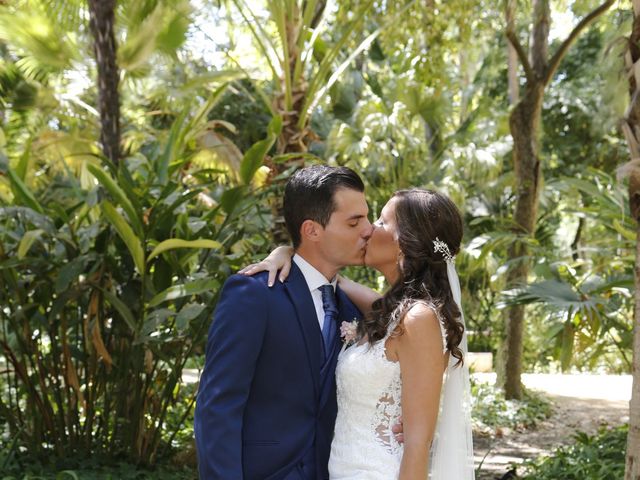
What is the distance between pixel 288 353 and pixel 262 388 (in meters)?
0.13

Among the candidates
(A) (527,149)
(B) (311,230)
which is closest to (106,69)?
(A) (527,149)

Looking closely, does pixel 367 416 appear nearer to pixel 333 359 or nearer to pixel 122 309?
pixel 333 359

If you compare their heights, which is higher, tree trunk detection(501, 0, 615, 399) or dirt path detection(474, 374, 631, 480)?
tree trunk detection(501, 0, 615, 399)

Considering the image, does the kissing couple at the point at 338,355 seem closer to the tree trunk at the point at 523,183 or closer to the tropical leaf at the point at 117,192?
the tropical leaf at the point at 117,192

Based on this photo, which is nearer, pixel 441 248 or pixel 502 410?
pixel 441 248

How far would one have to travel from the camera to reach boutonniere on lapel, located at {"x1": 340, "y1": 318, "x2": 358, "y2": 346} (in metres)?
2.74

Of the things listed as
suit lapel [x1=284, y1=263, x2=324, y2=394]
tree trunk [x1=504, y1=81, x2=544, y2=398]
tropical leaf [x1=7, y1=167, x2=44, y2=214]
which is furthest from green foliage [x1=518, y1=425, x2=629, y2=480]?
tropical leaf [x1=7, y1=167, x2=44, y2=214]

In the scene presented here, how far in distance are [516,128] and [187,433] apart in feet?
17.3

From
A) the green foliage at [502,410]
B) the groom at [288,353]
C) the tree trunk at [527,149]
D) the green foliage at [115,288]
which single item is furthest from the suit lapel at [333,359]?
the tree trunk at [527,149]

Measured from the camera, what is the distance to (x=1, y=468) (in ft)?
17.4

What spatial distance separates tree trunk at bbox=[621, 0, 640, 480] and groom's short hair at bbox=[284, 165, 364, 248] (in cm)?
175

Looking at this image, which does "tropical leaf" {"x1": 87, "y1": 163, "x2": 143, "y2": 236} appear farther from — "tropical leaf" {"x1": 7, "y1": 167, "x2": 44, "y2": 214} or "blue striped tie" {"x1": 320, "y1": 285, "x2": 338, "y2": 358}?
"blue striped tie" {"x1": 320, "y1": 285, "x2": 338, "y2": 358}

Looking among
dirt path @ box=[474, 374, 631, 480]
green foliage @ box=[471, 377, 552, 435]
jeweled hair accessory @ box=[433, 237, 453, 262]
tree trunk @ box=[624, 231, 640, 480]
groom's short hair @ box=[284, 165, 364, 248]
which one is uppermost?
groom's short hair @ box=[284, 165, 364, 248]

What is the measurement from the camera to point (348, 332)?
2.74 metres
